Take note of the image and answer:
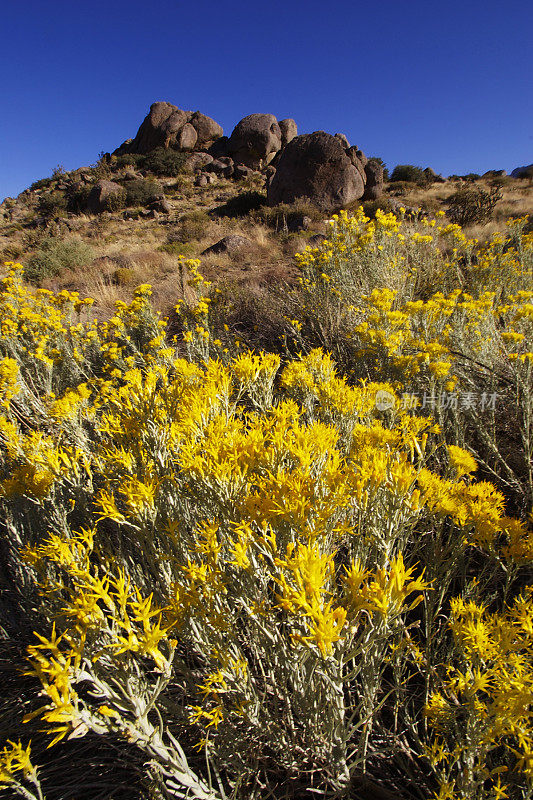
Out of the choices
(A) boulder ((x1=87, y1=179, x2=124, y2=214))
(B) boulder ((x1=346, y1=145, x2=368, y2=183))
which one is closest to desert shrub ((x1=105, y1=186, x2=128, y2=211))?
(A) boulder ((x1=87, y1=179, x2=124, y2=214))

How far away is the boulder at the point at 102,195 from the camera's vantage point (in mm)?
24641

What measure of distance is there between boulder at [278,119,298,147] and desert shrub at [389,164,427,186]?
12581 millimetres

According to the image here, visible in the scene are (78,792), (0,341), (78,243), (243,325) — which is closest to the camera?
(78,792)

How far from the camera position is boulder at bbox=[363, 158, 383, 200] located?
60.5 feet

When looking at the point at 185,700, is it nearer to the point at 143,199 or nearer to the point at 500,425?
the point at 500,425

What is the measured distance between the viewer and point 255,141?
31.3 m

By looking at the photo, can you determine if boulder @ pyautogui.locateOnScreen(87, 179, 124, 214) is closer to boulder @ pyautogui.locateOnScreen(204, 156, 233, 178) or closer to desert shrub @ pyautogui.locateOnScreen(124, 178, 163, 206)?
desert shrub @ pyautogui.locateOnScreen(124, 178, 163, 206)

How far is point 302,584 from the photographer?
88 cm

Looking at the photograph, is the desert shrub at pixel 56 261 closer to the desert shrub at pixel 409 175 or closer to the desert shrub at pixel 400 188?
the desert shrub at pixel 400 188

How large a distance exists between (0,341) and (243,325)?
3693 millimetres

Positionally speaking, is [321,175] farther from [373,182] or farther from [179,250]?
[179,250]

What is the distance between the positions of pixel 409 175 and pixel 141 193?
1874 cm

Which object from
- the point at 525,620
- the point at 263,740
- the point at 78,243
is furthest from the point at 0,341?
the point at 78,243

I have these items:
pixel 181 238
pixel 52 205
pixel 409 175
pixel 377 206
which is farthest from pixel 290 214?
pixel 52 205
